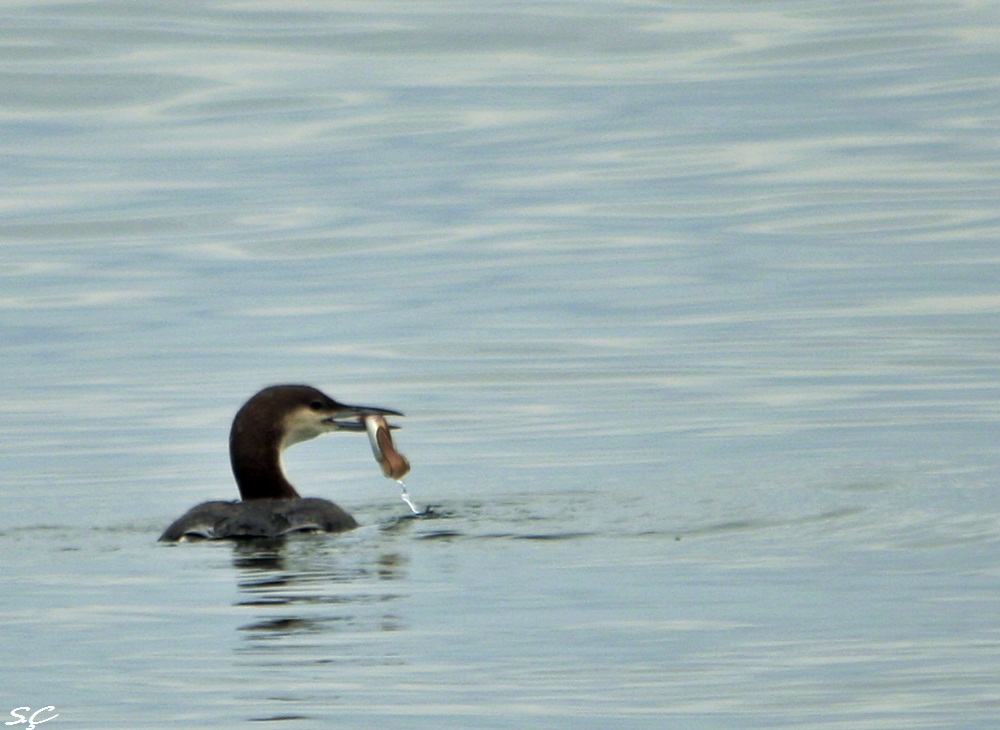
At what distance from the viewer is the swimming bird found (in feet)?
42.7

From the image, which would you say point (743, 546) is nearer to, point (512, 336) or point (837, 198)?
point (512, 336)

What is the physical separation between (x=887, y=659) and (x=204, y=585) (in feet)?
10.4

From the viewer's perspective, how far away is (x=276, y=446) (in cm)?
1419

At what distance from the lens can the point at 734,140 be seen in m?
53.4

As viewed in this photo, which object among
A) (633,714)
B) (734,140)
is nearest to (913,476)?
(633,714)
